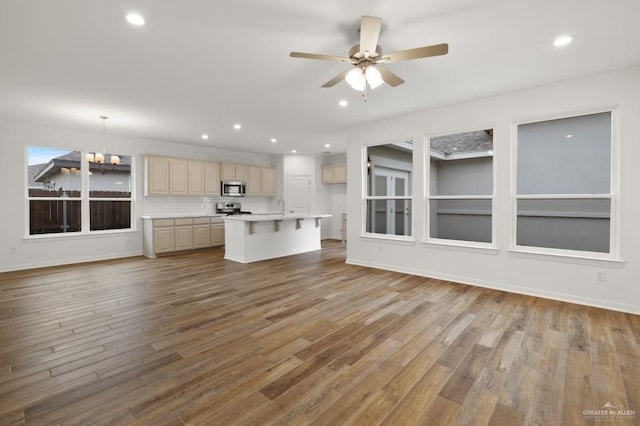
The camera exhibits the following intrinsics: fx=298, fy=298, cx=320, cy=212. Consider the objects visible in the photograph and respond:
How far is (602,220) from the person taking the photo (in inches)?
148

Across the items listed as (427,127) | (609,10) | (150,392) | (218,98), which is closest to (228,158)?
(218,98)

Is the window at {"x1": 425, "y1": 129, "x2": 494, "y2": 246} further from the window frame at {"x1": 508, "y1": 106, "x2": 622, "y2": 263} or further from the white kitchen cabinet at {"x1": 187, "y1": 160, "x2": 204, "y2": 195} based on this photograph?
the white kitchen cabinet at {"x1": 187, "y1": 160, "x2": 204, "y2": 195}

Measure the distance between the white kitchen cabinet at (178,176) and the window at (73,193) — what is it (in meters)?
0.89

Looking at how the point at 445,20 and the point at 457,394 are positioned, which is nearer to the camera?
the point at 457,394

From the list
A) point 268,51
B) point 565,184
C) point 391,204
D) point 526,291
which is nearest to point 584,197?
point 565,184

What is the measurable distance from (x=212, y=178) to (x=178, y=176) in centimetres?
87

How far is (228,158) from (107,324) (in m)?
6.08

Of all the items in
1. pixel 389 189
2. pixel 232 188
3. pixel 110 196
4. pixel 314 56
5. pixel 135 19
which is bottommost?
pixel 110 196

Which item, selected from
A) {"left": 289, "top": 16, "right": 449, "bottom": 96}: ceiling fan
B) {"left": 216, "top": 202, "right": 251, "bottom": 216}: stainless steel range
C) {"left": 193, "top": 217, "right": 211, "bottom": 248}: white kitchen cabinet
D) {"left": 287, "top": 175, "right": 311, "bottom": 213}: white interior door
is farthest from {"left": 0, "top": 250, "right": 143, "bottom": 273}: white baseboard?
{"left": 289, "top": 16, "right": 449, "bottom": 96}: ceiling fan

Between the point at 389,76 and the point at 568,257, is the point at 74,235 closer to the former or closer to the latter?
the point at 389,76

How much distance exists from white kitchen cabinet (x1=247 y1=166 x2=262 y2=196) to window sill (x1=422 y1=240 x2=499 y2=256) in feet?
17.6

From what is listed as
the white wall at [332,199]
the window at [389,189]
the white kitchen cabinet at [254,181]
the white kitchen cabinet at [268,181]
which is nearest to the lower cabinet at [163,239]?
the white kitchen cabinet at [254,181]

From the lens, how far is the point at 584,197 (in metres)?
3.62

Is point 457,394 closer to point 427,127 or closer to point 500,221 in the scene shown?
point 500,221
